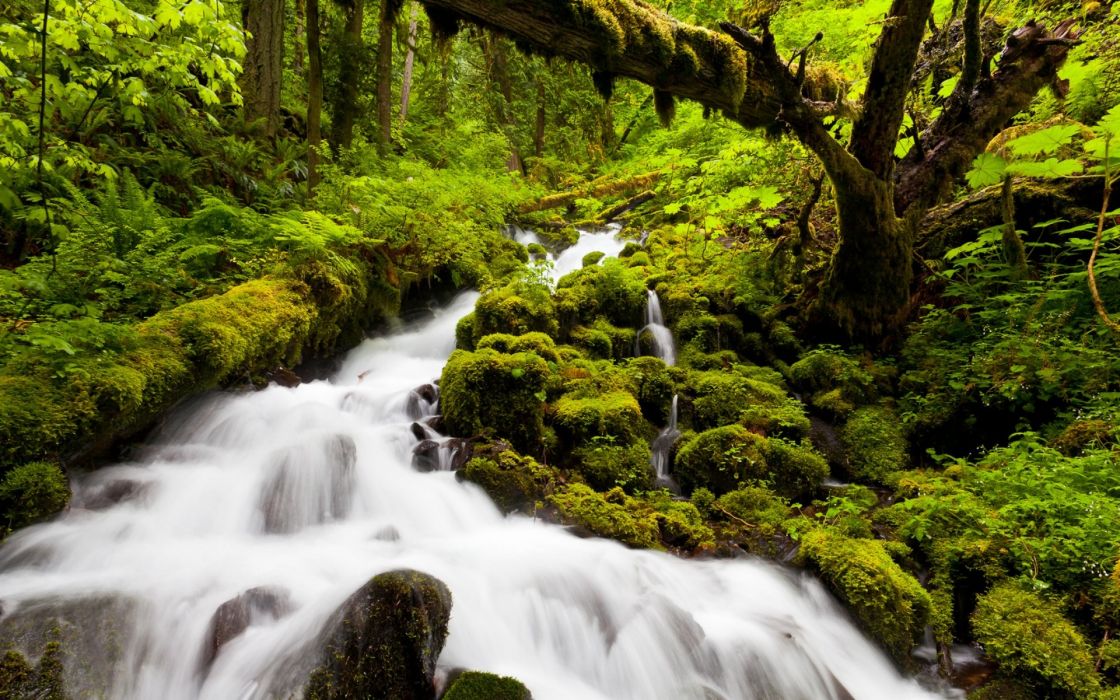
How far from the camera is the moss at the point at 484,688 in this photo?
8.01 feet

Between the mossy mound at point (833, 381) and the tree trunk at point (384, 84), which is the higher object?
the tree trunk at point (384, 84)

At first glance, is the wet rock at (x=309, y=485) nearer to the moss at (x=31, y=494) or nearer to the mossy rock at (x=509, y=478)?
the mossy rock at (x=509, y=478)

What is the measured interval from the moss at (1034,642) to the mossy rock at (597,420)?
3010mm

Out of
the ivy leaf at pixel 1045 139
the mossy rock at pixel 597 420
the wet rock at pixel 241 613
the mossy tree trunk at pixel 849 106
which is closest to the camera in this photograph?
the wet rock at pixel 241 613

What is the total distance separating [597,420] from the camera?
5395 millimetres

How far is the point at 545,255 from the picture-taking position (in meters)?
12.3

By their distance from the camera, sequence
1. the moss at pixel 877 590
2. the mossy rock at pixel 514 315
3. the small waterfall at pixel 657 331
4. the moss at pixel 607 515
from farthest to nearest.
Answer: the small waterfall at pixel 657 331
the mossy rock at pixel 514 315
the moss at pixel 607 515
the moss at pixel 877 590

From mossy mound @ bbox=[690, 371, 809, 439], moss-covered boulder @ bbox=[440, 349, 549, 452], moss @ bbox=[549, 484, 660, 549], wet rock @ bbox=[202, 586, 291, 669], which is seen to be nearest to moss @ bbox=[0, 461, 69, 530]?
wet rock @ bbox=[202, 586, 291, 669]

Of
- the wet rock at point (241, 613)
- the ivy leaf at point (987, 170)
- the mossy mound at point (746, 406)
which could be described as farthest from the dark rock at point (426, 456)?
the ivy leaf at point (987, 170)

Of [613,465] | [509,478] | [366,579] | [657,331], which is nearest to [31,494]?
[366,579]

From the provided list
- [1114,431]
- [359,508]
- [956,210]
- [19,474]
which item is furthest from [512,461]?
[956,210]

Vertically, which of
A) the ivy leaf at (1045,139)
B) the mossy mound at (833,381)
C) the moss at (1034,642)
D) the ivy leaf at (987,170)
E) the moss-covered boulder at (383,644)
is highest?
the ivy leaf at (987,170)

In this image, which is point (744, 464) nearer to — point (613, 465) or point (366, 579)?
point (613, 465)

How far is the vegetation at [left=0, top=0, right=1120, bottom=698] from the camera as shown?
3422 millimetres
